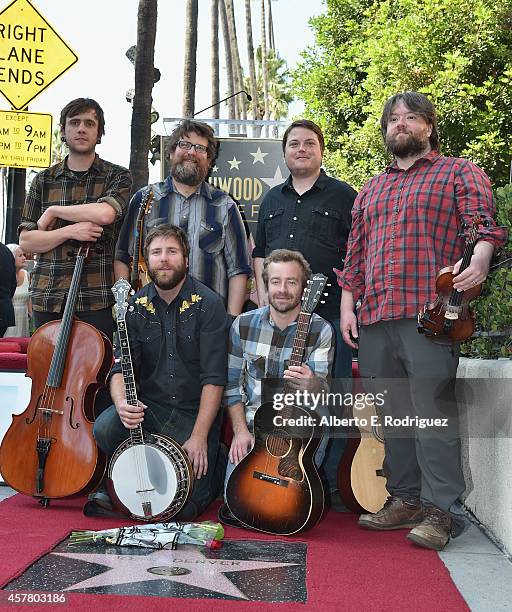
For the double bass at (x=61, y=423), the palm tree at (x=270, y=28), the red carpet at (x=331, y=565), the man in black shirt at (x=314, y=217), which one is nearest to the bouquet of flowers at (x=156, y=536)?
the red carpet at (x=331, y=565)

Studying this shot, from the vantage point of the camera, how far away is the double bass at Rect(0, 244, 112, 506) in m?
5.24

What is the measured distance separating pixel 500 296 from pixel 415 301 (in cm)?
42

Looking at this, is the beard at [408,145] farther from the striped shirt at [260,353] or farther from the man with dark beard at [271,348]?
the striped shirt at [260,353]

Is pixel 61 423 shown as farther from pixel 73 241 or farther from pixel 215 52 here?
pixel 215 52

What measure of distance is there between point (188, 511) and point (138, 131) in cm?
881

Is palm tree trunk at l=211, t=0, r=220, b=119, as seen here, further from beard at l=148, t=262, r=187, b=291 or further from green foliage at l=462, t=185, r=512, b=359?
green foliage at l=462, t=185, r=512, b=359

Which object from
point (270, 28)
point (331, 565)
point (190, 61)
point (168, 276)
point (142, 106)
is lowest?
point (331, 565)

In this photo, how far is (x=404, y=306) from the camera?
4.78 m

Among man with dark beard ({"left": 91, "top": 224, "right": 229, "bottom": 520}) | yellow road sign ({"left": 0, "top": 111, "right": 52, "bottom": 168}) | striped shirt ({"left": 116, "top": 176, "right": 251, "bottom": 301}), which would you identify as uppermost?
yellow road sign ({"left": 0, "top": 111, "right": 52, "bottom": 168})

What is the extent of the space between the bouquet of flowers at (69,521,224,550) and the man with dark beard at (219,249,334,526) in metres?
0.56

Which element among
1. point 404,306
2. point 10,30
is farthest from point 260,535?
point 10,30

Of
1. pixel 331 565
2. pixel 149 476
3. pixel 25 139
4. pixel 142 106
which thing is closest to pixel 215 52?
pixel 142 106

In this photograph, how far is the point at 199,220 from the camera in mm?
5809

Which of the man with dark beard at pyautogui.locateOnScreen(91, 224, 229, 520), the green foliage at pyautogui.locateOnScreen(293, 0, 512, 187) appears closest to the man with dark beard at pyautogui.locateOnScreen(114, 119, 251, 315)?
the man with dark beard at pyautogui.locateOnScreen(91, 224, 229, 520)
